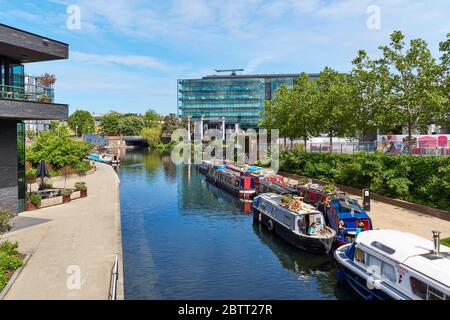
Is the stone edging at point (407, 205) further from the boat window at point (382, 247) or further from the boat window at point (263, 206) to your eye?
the boat window at point (382, 247)

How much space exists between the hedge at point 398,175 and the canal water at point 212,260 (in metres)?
12.3

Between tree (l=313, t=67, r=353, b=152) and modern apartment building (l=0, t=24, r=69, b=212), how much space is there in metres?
34.5

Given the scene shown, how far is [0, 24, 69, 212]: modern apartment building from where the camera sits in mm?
24938

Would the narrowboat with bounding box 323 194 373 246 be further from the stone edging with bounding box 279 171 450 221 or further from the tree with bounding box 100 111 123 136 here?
the tree with bounding box 100 111 123 136

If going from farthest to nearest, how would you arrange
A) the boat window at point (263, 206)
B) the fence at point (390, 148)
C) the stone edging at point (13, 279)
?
the fence at point (390, 148), the boat window at point (263, 206), the stone edging at point (13, 279)

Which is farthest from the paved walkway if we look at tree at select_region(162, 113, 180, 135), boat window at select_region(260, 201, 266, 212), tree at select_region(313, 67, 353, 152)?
tree at select_region(162, 113, 180, 135)

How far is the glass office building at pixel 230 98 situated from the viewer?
185 metres

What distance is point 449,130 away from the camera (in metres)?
63.8

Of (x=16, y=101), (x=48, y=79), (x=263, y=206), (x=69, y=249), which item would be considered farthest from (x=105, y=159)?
(x=69, y=249)

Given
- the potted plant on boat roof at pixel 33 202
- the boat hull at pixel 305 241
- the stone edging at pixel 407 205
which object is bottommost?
the boat hull at pixel 305 241

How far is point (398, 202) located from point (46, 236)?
1106 inches

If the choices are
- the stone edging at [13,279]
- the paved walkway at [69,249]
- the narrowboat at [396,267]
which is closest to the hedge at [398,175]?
the narrowboat at [396,267]
